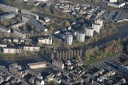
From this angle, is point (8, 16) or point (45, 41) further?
point (8, 16)

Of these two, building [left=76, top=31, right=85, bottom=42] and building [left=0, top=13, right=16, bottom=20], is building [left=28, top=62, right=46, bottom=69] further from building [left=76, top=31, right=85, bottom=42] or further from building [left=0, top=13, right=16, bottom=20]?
building [left=0, top=13, right=16, bottom=20]

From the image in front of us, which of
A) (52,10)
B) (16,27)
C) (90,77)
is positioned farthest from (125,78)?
(52,10)

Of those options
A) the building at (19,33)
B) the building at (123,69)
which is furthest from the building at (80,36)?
the building at (123,69)

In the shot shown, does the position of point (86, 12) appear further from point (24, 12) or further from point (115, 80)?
point (115, 80)

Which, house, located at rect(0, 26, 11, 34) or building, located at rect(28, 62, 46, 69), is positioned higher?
house, located at rect(0, 26, 11, 34)

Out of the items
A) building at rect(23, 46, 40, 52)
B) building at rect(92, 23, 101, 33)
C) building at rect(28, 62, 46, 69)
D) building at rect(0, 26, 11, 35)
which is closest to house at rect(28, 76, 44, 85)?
building at rect(28, 62, 46, 69)

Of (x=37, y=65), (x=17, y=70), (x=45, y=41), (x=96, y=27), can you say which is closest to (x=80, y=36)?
(x=96, y=27)

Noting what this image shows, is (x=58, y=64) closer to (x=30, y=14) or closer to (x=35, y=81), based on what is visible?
(x=35, y=81)

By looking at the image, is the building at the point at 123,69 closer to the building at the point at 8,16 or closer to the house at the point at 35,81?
the house at the point at 35,81
